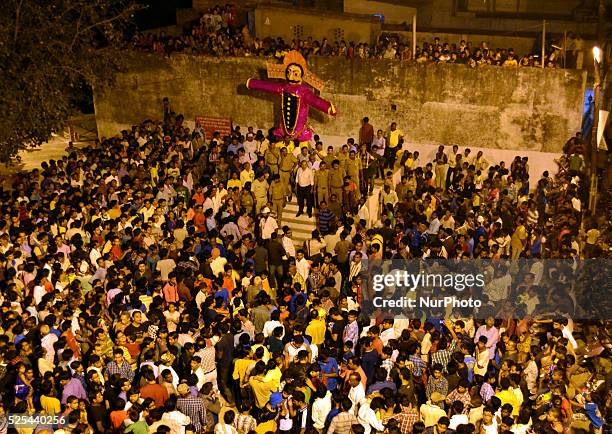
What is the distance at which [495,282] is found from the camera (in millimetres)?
12195

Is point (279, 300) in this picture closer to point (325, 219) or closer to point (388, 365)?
point (325, 219)

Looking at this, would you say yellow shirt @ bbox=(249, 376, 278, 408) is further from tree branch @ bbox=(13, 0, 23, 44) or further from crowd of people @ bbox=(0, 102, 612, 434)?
tree branch @ bbox=(13, 0, 23, 44)

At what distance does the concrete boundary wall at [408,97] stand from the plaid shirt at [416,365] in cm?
965

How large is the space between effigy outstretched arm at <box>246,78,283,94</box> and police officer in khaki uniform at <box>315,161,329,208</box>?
3.65 m

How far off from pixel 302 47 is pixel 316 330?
35.5 ft

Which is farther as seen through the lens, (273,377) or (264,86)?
(264,86)

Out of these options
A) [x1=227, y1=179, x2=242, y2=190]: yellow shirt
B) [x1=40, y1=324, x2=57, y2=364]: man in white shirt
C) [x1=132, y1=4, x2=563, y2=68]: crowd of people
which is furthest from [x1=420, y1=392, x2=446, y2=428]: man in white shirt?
[x1=132, y1=4, x2=563, y2=68]: crowd of people

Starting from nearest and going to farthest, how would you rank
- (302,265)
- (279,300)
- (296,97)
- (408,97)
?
1. (279,300)
2. (302,265)
3. (296,97)
4. (408,97)

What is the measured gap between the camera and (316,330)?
11.1 metres

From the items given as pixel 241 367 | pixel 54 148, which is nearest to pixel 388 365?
pixel 241 367

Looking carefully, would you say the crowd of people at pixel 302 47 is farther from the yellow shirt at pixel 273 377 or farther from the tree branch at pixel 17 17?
the yellow shirt at pixel 273 377

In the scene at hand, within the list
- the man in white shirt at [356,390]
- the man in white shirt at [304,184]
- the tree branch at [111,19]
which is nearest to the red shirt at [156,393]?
the man in white shirt at [356,390]

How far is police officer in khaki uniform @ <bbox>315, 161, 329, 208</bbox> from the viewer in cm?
1603

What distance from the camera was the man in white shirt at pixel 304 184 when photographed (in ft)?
53.7
